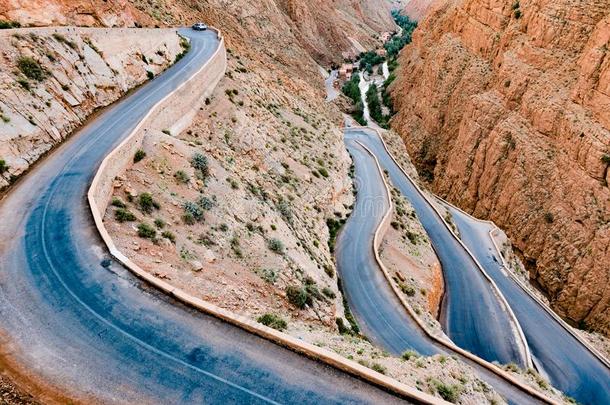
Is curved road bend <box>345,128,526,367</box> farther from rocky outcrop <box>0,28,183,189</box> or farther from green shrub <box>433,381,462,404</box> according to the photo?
rocky outcrop <box>0,28,183,189</box>

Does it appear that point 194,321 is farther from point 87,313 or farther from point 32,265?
point 32,265

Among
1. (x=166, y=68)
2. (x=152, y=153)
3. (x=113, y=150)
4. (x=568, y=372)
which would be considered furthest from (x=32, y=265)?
(x=568, y=372)

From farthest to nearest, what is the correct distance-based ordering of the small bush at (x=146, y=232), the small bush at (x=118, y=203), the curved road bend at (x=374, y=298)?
the curved road bend at (x=374, y=298), the small bush at (x=118, y=203), the small bush at (x=146, y=232)

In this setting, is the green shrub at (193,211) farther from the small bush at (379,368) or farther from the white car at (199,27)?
the white car at (199,27)

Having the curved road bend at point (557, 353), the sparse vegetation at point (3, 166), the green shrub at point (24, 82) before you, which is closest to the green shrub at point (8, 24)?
Result: the green shrub at point (24, 82)

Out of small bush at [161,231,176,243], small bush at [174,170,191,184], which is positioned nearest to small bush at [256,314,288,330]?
small bush at [161,231,176,243]

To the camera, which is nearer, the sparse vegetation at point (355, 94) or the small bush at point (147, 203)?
the small bush at point (147, 203)

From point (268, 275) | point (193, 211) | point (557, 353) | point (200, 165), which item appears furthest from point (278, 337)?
point (557, 353)
